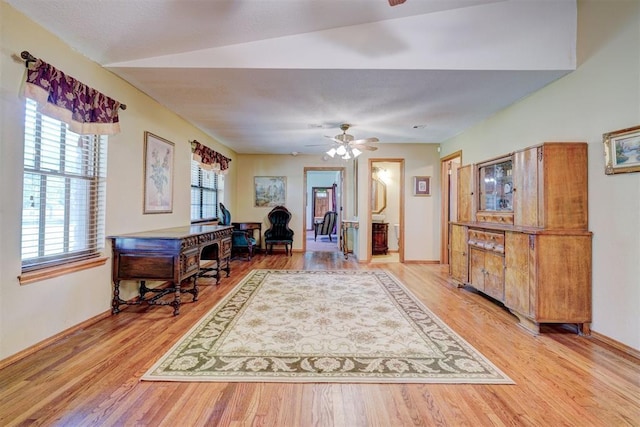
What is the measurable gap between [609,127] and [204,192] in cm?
548

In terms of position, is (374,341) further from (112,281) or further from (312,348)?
(112,281)

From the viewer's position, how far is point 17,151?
196 cm

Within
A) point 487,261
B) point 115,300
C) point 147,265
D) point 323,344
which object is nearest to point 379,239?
point 487,261

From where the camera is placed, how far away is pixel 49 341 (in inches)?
→ 86.9

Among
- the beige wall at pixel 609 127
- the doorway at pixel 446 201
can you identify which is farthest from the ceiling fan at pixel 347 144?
the beige wall at pixel 609 127

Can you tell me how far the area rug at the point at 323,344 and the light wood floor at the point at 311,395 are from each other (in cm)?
9

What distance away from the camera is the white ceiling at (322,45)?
2.19 meters

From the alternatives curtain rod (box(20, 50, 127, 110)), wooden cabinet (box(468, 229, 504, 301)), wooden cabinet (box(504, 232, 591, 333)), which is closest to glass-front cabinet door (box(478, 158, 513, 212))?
wooden cabinet (box(468, 229, 504, 301))

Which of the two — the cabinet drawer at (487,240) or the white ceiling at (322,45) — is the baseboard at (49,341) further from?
the cabinet drawer at (487,240)

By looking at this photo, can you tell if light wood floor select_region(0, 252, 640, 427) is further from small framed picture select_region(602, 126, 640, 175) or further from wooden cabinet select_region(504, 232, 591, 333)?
small framed picture select_region(602, 126, 640, 175)

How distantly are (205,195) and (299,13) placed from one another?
387cm

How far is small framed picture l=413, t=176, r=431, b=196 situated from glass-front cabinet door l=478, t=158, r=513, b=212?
1907 millimetres

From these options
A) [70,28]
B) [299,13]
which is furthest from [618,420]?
[70,28]

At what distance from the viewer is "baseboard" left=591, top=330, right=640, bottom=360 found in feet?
6.97
